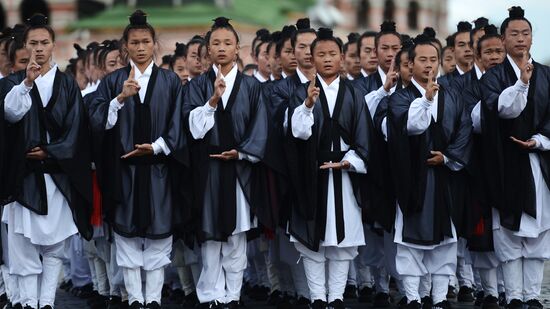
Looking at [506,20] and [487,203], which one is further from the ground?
[506,20]

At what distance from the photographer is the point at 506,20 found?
10.7m

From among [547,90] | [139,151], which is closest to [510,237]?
[547,90]

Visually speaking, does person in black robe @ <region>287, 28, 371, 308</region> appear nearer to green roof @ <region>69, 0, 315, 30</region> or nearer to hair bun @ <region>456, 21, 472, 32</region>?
hair bun @ <region>456, 21, 472, 32</region>

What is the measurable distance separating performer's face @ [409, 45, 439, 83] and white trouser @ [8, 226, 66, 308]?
334cm

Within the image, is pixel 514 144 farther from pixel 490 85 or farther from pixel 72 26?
pixel 72 26

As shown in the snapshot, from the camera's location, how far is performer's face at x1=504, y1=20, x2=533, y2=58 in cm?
1055

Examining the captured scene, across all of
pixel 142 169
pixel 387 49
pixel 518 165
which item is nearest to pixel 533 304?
pixel 518 165

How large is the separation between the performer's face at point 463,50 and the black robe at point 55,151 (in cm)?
424

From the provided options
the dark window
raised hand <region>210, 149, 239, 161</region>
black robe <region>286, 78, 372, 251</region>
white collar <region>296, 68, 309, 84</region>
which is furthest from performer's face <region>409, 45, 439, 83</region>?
the dark window

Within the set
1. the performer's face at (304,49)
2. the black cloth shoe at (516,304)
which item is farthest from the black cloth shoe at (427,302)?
the performer's face at (304,49)

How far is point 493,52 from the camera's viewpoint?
11406mm

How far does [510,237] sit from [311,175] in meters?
1.79

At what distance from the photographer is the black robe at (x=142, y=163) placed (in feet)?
33.7

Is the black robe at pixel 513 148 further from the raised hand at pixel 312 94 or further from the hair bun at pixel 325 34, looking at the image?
the raised hand at pixel 312 94
